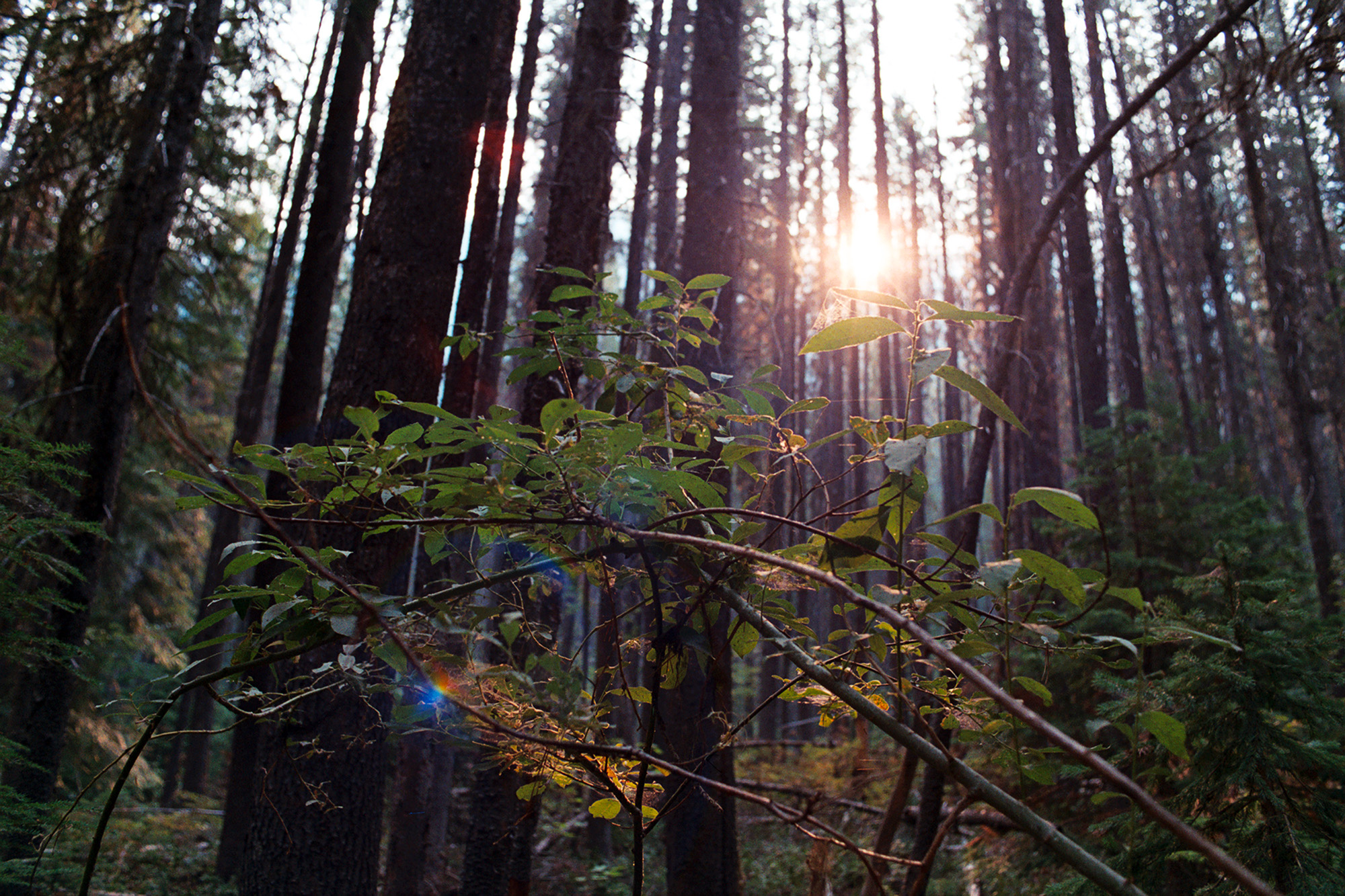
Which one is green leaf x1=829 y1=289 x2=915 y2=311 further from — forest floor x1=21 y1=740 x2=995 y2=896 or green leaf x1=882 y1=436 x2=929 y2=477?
forest floor x1=21 y1=740 x2=995 y2=896

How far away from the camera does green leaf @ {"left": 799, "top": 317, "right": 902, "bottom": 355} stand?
1.00m

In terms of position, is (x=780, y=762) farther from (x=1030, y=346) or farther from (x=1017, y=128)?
(x=1017, y=128)

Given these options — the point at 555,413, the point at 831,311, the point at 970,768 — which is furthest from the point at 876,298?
the point at 970,768

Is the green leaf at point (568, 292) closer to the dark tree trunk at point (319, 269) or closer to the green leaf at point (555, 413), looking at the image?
the green leaf at point (555, 413)

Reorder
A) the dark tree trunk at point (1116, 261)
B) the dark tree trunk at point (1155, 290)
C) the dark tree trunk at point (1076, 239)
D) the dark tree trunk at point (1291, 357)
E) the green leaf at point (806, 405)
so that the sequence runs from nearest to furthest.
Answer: the green leaf at point (806, 405), the dark tree trunk at point (1291, 357), the dark tree trunk at point (1076, 239), the dark tree trunk at point (1116, 261), the dark tree trunk at point (1155, 290)

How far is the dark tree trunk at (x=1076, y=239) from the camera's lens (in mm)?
9531

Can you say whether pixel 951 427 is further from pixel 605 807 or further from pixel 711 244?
pixel 711 244

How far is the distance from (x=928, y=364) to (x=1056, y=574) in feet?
1.06

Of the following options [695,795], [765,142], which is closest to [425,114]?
[695,795]

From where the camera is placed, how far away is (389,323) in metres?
3.43

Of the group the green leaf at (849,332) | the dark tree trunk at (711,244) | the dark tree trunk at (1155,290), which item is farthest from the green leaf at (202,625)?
the dark tree trunk at (1155,290)

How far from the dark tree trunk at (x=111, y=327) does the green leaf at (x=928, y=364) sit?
19.4ft

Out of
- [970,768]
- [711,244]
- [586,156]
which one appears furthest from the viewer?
[711,244]

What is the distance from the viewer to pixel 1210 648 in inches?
176
